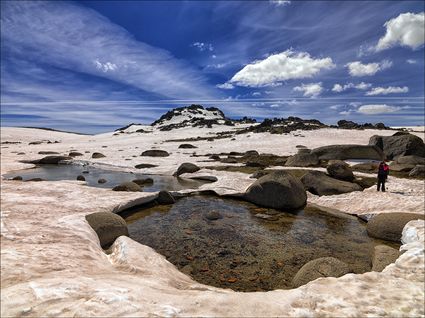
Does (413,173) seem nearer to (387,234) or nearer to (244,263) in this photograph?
(387,234)

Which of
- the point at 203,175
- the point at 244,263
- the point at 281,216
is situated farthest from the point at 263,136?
the point at 244,263

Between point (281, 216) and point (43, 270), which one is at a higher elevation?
point (43, 270)

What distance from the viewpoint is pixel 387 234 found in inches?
482

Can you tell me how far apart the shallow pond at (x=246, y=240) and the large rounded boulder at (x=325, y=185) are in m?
2.65

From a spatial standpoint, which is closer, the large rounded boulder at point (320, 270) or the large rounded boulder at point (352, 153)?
the large rounded boulder at point (320, 270)

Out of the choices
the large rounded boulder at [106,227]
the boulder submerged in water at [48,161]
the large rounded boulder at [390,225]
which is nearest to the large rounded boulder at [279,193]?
the large rounded boulder at [390,225]

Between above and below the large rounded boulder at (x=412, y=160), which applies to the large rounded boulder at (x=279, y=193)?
below

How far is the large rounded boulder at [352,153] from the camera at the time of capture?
33.0 meters

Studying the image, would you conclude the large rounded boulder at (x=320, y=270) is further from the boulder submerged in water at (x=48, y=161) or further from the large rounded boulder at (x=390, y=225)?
the boulder submerged in water at (x=48, y=161)

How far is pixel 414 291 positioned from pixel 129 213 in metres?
13.2

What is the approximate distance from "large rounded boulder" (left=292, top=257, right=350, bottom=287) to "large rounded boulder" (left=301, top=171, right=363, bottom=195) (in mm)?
10861

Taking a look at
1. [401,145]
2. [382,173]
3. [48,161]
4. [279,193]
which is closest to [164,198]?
[279,193]

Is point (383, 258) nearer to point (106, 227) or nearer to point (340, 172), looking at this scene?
point (106, 227)

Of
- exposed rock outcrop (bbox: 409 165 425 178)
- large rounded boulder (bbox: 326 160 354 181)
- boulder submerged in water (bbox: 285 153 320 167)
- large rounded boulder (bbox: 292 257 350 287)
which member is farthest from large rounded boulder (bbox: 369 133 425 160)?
large rounded boulder (bbox: 292 257 350 287)
